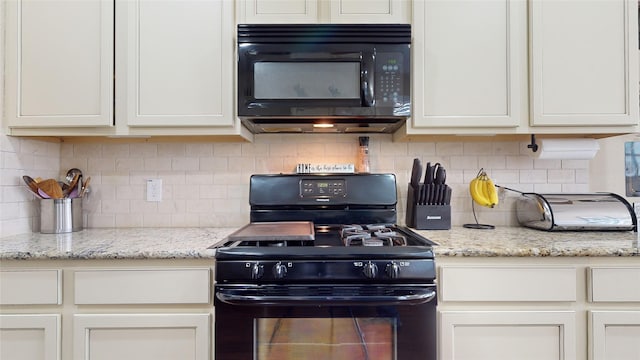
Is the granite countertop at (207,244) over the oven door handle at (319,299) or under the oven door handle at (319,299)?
over

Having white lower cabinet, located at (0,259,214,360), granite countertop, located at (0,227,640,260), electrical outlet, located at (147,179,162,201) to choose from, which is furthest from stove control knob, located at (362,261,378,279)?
electrical outlet, located at (147,179,162,201)

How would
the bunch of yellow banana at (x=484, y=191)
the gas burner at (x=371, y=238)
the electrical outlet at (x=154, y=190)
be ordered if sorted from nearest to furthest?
the gas burner at (x=371, y=238) → the bunch of yellow banana at (x=484, y=191) → the electrical outlet at (x=154, y=190)

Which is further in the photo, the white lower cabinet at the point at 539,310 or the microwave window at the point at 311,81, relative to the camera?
the microwave window at the point at 311,81

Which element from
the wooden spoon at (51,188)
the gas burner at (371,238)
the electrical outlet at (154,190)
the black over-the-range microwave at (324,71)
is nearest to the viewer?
the gas burner at (371,238)

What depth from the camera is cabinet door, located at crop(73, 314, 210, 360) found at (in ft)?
4.34

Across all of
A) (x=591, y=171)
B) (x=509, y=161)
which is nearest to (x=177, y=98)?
(x=509, y=161)

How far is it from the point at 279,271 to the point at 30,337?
37.6 inches

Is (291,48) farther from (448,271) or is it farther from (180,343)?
(180,343)

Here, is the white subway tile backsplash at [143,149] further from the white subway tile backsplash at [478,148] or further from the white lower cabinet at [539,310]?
the white subway tile backsplash at [478,148]

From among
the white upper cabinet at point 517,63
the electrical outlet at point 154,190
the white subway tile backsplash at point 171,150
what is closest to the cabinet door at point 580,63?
the white upper cabinet at point 517,63

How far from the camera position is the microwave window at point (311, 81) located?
163 cm

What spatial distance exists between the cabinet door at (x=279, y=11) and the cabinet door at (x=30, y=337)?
56.5 inches

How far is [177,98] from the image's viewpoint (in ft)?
5.42

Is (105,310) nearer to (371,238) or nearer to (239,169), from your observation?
(239,169)
